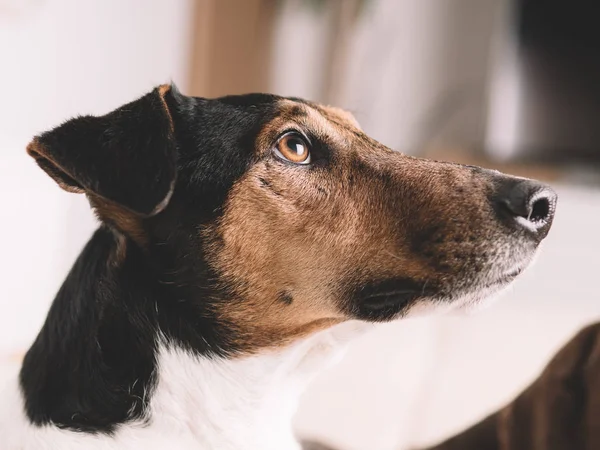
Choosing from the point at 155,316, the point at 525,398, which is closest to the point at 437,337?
the point at 525,398

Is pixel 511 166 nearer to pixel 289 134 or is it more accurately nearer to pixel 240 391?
pixel 289 134

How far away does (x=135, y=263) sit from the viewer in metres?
1.18

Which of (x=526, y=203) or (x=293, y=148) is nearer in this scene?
(x=526, y=203)

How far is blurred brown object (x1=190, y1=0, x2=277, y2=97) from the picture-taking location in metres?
4.64

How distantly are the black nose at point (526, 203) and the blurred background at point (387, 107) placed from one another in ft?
1.18

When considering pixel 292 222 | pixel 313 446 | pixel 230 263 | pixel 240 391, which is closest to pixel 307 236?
pixel 292 222

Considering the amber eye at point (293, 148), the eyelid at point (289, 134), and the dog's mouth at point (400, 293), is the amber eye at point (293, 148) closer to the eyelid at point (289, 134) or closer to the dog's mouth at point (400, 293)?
the eyelid at point (289, 134)

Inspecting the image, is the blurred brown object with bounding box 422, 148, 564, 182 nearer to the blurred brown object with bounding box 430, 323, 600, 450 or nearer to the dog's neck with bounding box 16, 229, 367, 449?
the blurred brown object with bounding box 430, 323, 600, 450

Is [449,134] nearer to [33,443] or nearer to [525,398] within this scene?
[525,398]

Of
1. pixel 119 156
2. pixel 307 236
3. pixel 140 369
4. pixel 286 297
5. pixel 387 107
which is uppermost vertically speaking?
pixel 119 156

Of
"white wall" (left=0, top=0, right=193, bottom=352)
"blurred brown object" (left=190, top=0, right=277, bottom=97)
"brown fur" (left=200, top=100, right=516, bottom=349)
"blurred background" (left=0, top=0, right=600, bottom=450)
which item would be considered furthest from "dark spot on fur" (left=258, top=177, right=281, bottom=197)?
"blurred brown object" (left=190, top=0, right=277, bottom=97)

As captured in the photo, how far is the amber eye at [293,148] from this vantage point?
1236mm

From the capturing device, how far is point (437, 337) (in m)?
2.51

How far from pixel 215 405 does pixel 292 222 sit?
356mm
